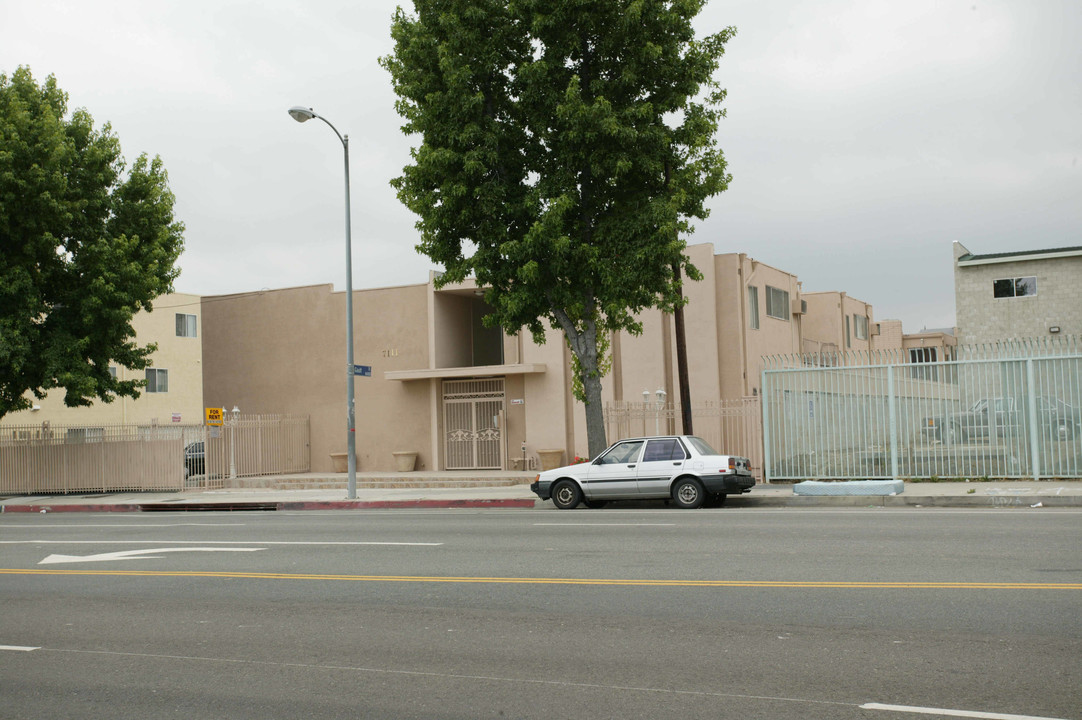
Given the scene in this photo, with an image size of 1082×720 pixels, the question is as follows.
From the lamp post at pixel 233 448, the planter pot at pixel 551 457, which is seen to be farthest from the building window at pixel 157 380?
the planter pot at pixel 551 457

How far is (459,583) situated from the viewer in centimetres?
994

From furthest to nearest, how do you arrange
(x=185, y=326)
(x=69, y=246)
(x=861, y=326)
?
(x=185, y=326) → (x=861, y=326) → (x=69, y=246)

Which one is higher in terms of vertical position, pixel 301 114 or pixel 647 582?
pixel 301 114

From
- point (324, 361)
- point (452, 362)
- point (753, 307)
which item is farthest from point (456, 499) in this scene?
point (324, 361)

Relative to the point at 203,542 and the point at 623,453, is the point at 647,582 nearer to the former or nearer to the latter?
the point at 203,542

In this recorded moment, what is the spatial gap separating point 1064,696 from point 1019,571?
4.31 metres

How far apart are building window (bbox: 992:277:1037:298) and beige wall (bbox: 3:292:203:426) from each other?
32913 mm

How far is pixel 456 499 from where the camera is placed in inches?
867

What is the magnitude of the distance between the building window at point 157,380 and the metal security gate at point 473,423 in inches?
749

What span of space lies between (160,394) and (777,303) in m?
28.2

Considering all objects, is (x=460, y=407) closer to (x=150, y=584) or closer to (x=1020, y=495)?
(x=1020, y=495)

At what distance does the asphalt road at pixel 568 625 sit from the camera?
230 inches

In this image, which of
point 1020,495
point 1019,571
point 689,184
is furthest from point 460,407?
point 1019,571

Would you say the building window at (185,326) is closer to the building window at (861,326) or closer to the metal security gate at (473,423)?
the metal security gate at (473,423)
